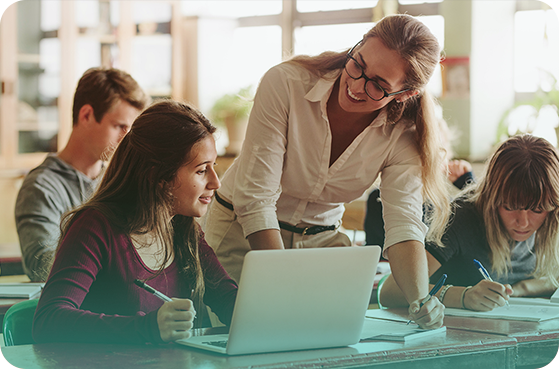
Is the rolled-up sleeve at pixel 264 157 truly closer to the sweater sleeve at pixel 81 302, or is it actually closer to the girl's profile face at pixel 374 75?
the girl's profile face at pixel 374 75

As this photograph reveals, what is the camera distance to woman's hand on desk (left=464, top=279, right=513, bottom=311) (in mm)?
1494

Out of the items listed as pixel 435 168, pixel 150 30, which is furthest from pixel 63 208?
pixel 150 30

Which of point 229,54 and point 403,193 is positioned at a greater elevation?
point 229,54

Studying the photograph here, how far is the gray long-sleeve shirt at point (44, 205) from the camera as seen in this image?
194cm

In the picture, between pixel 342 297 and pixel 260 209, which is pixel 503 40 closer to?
pixel 260 209

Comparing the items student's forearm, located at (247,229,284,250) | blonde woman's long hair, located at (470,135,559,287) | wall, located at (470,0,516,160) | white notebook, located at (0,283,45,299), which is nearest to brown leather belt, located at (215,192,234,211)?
student's forearm, located at (247,229,284,250)

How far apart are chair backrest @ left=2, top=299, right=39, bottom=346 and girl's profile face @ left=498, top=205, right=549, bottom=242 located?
4.16ft

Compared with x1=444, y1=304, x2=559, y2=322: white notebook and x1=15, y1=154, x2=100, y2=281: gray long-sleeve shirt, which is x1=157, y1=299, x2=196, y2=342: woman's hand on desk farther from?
x1=15, y1=154, x2=100, y2=281: gray long-sleeve shirt

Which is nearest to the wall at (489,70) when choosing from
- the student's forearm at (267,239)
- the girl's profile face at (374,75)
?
the girl's profile face at (374,75)

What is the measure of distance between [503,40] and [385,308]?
298 cm

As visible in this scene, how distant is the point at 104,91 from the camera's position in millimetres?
2188

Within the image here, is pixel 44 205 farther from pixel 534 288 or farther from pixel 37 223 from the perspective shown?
pixel 534 288

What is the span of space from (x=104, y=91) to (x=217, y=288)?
1.05m

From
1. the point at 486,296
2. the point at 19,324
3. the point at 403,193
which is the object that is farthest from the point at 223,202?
the point at 486,296
